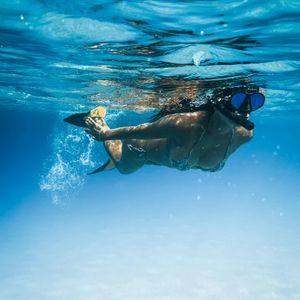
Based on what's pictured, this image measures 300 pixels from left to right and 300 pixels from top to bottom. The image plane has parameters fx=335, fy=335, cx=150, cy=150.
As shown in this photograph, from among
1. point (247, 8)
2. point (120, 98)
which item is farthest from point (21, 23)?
point (120, 98)

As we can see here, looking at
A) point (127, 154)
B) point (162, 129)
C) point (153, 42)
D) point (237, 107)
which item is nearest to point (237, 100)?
point (237, 107)

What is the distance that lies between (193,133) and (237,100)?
4.20 feet

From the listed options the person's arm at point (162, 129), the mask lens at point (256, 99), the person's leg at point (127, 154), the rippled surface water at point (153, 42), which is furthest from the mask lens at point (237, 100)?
the person's leg at point (127, 154)

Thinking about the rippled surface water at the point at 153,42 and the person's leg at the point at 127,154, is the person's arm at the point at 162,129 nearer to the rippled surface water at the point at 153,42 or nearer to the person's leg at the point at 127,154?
the person's leg at the point at 127,154

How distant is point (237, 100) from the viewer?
22.7 ft

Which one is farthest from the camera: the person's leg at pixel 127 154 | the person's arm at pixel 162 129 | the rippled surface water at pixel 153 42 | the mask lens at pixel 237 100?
the person's leg at pixel 127 154

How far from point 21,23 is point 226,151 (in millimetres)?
6805

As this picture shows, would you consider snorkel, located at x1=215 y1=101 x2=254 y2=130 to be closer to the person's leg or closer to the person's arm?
the person's arm

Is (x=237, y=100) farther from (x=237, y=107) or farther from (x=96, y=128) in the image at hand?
(x=96, y=128)

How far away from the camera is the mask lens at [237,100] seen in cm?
689

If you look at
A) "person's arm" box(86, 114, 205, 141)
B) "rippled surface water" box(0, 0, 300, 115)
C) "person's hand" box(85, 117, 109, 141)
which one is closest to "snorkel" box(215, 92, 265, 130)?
"person's arm" box(86, 114, 205, 141)

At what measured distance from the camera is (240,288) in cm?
1814

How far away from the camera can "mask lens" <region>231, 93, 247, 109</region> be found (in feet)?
22.6

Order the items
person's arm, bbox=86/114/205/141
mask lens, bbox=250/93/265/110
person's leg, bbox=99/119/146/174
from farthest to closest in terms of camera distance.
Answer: person's leg, bbox=99/119/146/174 → person's arm, bbox=86/114/205/141 → mask lens, bbox=250/93/265/110
